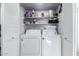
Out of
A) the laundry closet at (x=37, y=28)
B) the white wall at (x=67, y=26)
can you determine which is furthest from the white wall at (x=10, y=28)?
the white wall at (x=67, y=26)

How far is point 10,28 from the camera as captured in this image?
4.28ft

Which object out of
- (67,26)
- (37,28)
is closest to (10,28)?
(37,28)

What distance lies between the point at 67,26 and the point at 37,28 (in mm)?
402

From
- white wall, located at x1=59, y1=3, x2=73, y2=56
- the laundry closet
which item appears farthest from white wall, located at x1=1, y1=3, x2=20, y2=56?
white wall, located at x1=59, y1=3, x2=73, y2=56

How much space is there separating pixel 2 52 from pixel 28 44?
0.44 meters

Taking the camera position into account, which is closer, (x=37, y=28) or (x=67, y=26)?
(x=67, y=26)

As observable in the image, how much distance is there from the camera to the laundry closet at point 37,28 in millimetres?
1253

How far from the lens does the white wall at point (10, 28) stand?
3.98 ft

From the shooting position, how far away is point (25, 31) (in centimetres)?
145

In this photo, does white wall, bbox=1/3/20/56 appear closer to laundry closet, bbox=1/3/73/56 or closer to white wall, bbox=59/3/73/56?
laundry closet, bbox=1/3/73/56

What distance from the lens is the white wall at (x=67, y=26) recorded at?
4.09 feet

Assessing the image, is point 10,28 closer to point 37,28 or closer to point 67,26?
point 37,28

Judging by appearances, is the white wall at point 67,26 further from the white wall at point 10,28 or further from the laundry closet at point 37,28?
the white wall at point 10,28

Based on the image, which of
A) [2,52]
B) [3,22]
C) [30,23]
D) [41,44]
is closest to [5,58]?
[2,52]
